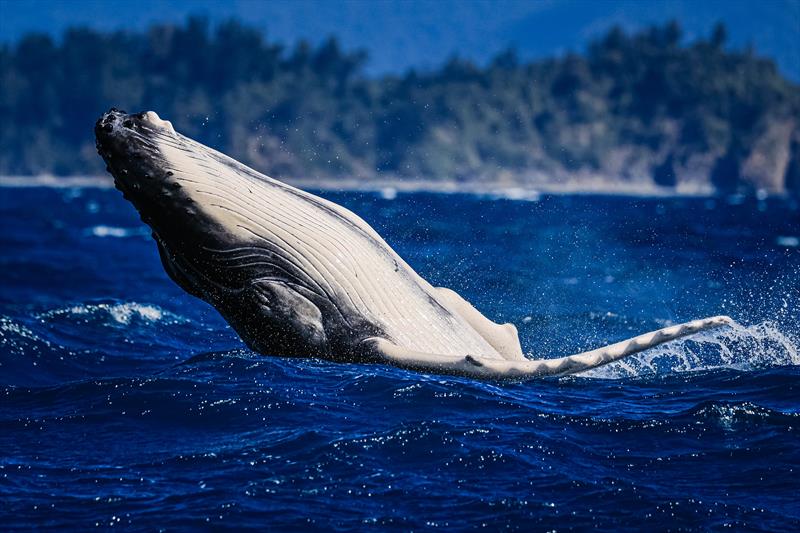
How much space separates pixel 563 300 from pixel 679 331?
9.89 metres

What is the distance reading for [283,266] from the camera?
390 inches

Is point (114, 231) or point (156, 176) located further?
point (114, 231)

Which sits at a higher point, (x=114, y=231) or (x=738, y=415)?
(x=114, y=231)

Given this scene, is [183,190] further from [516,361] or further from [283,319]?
[516,361]

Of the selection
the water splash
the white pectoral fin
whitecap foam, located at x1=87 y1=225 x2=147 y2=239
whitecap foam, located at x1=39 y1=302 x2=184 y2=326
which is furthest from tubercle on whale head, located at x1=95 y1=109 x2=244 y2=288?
whitecap foam, located at x1=87 y1=225 x2=147 y2=239

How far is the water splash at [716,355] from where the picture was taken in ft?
39.7

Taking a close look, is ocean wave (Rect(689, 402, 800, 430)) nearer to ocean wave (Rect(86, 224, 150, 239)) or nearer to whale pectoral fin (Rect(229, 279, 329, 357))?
whale pectoral fin (Rect(229, 279, 329, 357))

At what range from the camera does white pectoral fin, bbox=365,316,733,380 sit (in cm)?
935

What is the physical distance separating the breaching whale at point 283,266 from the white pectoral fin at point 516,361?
1 cm

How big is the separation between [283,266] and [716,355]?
5345 mm

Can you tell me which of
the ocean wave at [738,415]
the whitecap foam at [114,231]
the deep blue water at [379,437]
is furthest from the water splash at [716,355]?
the whitecap foam at [114,231]

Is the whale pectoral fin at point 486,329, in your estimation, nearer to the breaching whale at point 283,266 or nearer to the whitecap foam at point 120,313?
the breaching whale at point 283,266

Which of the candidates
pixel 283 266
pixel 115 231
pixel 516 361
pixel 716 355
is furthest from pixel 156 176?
pixel 115 231

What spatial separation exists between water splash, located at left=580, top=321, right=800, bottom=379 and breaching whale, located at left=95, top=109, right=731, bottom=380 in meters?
2.08
